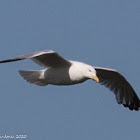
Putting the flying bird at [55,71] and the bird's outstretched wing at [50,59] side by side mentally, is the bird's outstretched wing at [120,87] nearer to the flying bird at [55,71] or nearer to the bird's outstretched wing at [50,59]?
the flying bird at [55,71]

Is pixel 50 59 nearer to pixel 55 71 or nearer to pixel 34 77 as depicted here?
pixel 55 71

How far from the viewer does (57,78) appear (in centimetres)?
994

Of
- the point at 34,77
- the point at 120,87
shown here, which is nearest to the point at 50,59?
the point at 34,77

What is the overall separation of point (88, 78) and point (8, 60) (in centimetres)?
164

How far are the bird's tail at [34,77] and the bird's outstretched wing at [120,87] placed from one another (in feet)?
5.04

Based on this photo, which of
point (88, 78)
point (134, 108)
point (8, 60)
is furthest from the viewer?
point (134, 108)

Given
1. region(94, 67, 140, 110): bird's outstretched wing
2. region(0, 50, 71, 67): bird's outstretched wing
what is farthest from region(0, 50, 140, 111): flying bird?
region(94, 67, 140, 110): bird's outstretched wing

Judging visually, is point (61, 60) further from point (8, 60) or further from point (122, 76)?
point (122, 76)

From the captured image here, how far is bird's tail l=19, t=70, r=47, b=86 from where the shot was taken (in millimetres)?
10391

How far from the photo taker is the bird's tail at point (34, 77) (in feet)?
34.1

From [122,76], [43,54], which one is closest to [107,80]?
[122,76]

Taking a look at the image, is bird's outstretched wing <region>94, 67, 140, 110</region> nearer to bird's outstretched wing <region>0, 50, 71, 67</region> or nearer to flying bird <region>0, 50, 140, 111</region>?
flying bird <region>0, 50, 140, 111</region>

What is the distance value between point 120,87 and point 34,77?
2.54 meters

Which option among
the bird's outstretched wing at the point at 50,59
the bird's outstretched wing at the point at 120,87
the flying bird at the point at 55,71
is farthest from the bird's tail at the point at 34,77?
the bird's outstretched wing at the point at 120,87
